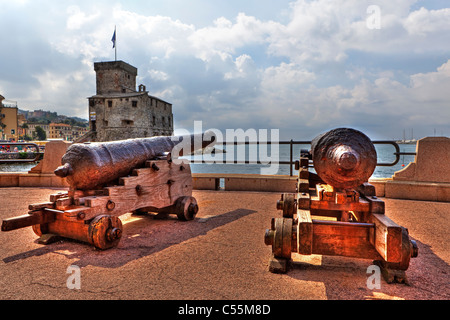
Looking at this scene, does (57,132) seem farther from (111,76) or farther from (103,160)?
(103,160)

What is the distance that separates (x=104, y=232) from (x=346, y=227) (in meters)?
2.49

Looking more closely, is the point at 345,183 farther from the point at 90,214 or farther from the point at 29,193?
the point at 29,193

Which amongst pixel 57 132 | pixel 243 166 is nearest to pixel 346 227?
pixel 243 166

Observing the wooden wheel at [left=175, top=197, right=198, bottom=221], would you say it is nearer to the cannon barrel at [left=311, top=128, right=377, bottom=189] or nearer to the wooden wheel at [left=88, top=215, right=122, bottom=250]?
the wooden wheel at [left=88, top=215, right=122, bottom=250]

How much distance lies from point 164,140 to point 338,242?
10.4ft

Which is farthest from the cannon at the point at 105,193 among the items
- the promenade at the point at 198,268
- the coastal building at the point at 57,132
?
the coastal building at the point at 57,132

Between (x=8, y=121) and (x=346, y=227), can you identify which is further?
(x=8, y=121)

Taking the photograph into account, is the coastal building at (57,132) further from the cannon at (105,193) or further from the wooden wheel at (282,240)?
the wooden wheel at (282,240)

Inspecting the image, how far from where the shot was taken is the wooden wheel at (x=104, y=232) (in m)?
3.03

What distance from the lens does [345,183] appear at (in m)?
2.53

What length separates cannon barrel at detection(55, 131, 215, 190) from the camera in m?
3.34

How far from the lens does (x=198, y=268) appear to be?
2.60 meters

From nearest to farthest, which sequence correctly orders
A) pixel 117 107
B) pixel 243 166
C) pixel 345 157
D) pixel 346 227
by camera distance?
pixel 345 157, pixel 346 227, pixel 243 166, pixel 117 107

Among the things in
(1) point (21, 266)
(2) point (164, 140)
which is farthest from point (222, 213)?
(1) point (21, 266)
